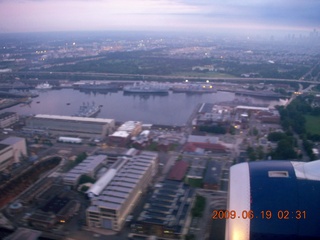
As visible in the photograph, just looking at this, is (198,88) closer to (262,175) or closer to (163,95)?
(163,95)

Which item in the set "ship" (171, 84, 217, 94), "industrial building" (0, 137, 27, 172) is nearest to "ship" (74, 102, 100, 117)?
"industrial building" (0, 137, 27, 172)


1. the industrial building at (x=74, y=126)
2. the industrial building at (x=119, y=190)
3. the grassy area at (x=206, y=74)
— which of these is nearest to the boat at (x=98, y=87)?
the grassy area at (x=206, y=74)

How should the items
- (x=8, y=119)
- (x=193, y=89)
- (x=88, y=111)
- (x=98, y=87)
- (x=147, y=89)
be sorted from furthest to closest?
(x=98, y=87)
(x=193, y=89)
(x=147, y=89)
(x=88, y=111)
(x=8, y=119)

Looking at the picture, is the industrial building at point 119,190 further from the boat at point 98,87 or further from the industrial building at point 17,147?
the boat at point 98,87

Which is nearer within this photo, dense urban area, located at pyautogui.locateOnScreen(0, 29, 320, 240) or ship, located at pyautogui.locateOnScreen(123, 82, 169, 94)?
dense urban area, located at pyautogui.locateOnScreen(0, 29, 320, 240)

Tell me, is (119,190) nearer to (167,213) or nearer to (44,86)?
(167,213)

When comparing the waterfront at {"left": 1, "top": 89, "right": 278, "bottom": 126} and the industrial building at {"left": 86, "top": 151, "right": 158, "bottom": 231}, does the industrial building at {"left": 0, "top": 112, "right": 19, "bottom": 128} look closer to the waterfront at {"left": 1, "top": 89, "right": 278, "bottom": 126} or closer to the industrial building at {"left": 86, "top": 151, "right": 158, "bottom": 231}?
the waterfront at {"left": 1, "top": 89, "right": 278, "bottom": 126}

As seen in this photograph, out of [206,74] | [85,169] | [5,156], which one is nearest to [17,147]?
[5,156]
